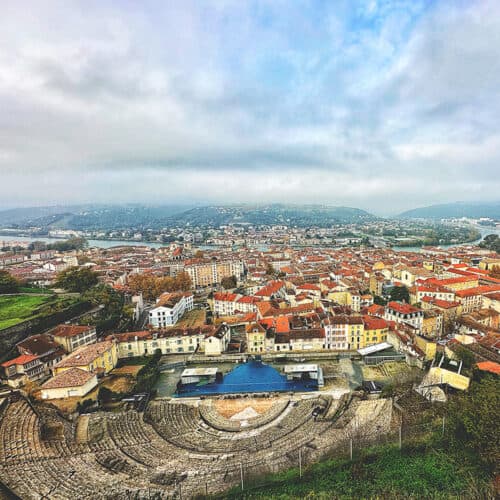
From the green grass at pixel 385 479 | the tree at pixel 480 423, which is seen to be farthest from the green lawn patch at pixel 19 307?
the tree at pixel 480 423

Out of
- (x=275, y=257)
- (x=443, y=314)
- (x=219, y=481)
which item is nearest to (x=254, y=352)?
(x=219, y=481)

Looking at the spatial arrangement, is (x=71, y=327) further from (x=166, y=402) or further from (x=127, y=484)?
(x=127, y=484)

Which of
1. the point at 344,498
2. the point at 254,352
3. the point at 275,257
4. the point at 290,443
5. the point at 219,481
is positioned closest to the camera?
the point at 344,498

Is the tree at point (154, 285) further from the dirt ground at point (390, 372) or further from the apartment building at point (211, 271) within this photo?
the dirt ground at point (390, 372)

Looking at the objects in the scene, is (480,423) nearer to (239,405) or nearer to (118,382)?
(239,405)

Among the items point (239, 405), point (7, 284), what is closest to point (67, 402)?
point (239, 405)

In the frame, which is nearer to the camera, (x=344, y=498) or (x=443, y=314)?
(x=344, y=498)
